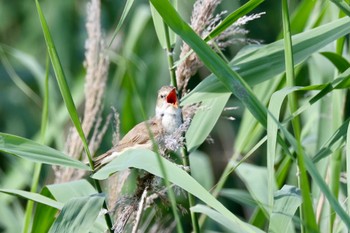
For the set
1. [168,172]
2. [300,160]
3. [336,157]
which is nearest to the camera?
[300,160]

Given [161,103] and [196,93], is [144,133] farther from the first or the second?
[196,93]

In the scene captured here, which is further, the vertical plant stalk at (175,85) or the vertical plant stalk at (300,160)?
the vertical plant stalk at (175,85)

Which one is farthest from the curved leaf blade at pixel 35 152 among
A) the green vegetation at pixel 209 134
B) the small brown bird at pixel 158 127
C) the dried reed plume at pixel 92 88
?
the dried reed plume at pixel 92 88

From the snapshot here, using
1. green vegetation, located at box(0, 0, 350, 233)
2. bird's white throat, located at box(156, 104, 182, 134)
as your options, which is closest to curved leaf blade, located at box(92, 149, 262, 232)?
green vegetation, located at box(0, 0, 350, 233)

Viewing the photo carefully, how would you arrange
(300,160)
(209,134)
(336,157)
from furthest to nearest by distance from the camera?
(209,134), (336,157), (300,160)

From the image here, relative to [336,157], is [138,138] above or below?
above

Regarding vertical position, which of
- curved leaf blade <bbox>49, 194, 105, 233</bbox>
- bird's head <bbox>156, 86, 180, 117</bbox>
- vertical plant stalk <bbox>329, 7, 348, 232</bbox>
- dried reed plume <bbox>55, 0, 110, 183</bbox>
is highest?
dried reed plume <bbox>55, 0, 110, 183</bbox>

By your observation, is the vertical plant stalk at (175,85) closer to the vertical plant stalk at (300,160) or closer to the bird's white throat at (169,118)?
the bird's white throat at (169,118)

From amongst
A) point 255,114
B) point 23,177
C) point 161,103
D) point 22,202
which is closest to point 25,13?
point 22,202

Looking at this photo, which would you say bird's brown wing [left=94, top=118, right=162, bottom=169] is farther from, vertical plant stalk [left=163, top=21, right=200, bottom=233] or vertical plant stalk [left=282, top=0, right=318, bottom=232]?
vertical plant stalk [left=282, top=0, right=318, bottom=232]

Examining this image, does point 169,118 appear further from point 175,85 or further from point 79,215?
point 79,215

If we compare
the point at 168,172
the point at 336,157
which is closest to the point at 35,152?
the point at 168,172
